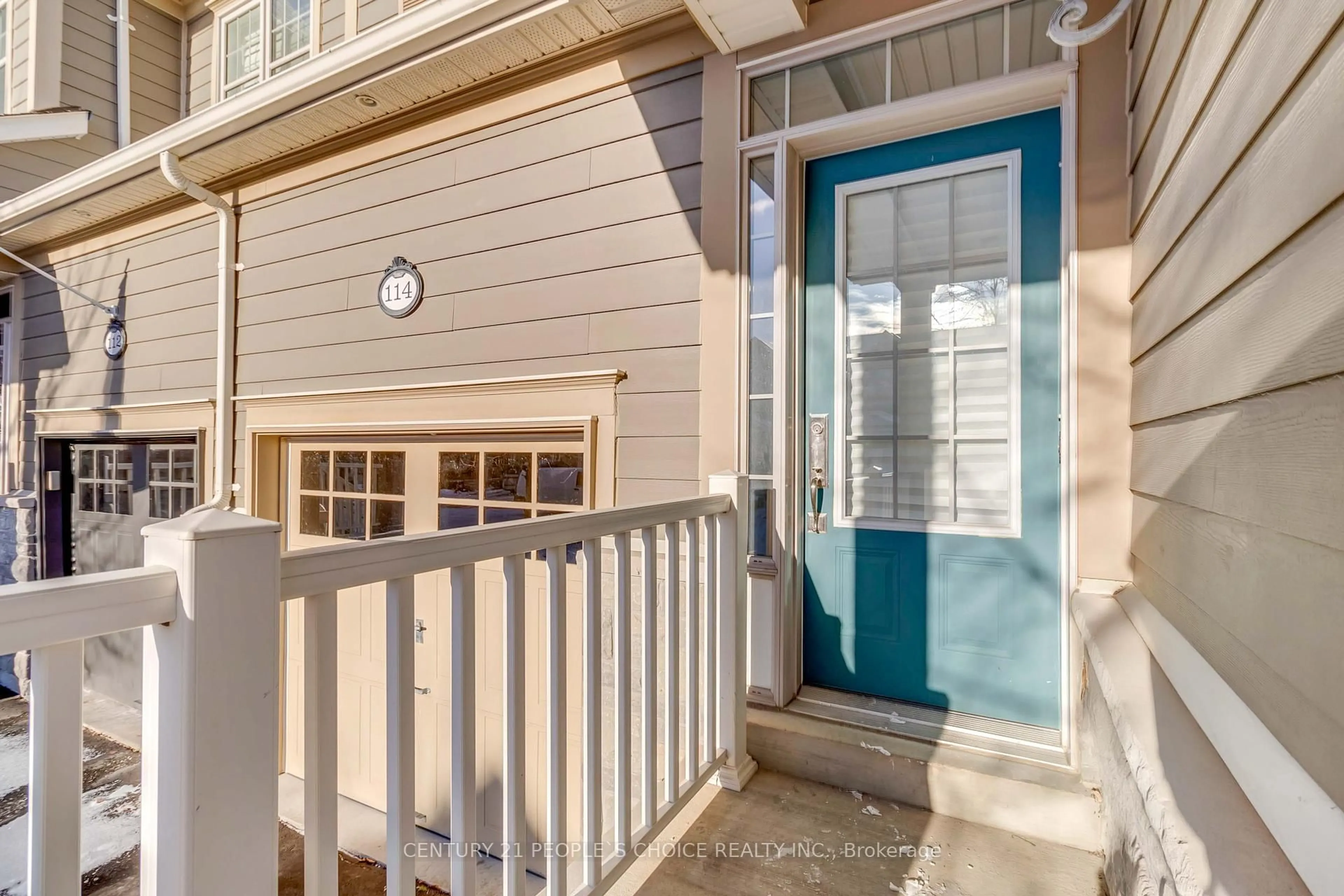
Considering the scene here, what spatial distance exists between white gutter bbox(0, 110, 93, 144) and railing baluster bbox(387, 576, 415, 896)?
4.21m

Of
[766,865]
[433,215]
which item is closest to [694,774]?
[766,865]

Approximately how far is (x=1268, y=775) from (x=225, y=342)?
15.2 feet

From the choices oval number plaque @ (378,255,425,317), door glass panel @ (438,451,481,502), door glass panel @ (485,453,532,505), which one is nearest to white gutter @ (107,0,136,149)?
oval number plaque @ (378,255,425,317)

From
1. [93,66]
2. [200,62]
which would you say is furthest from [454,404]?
[93,66]

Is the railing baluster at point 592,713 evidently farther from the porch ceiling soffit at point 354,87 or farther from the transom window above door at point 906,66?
the porch ceiling soffit at point 354,87

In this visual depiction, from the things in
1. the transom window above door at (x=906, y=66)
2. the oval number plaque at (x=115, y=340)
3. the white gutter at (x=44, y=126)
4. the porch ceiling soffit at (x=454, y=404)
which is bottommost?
the porch ceiling soffit at (x=454, y=404)

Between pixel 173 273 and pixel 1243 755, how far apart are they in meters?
5.47

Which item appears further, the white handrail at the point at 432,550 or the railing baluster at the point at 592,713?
the railing baluster at the point at 592,713

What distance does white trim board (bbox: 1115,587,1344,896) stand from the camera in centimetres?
57

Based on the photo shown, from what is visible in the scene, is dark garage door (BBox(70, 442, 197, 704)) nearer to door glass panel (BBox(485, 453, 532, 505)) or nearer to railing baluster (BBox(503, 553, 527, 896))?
door glass panel (BBox(485, 453, 532, 505))

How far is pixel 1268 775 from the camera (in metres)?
0.71

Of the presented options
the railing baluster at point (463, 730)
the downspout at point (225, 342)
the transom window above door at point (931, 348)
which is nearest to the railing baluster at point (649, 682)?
the railing baluster at point (463, 730)

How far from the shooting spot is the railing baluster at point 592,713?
124 cm

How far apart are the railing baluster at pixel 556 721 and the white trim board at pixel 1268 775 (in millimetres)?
1000
